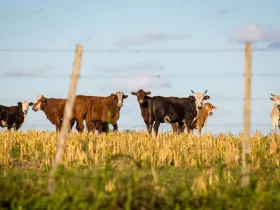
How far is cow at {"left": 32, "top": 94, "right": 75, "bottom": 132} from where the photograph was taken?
1158 inches

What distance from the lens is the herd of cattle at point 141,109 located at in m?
26.9

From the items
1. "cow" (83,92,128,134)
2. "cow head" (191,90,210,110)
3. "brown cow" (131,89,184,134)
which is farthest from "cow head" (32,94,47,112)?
"cow head" (191,90,210,110)

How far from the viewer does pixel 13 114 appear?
3644 cm

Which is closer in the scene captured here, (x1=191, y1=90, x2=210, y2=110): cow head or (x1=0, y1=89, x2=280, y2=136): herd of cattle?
(x1=0, y1=89, x2=280, y2=136): herd of cattle

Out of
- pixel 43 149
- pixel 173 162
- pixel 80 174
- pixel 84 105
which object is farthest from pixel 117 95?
pixel 80 174

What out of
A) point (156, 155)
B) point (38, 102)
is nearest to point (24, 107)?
point (38, 102)

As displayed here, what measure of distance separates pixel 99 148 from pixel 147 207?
321 inches

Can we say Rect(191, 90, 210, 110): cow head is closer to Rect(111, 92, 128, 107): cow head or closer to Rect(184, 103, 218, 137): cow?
Rect(184, 103, 218, 137): cow

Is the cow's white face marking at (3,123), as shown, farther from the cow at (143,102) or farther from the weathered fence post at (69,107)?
the weathered fence post at (69,107)

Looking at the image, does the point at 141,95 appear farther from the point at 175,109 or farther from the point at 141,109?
the point at 175,109

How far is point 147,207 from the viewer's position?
27.6 ft

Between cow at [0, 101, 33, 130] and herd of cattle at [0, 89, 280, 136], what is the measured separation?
5781 millimetres

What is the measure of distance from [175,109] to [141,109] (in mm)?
1666

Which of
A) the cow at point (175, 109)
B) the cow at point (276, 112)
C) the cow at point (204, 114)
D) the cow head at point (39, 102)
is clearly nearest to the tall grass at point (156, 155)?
the cow at point (175, 109)
